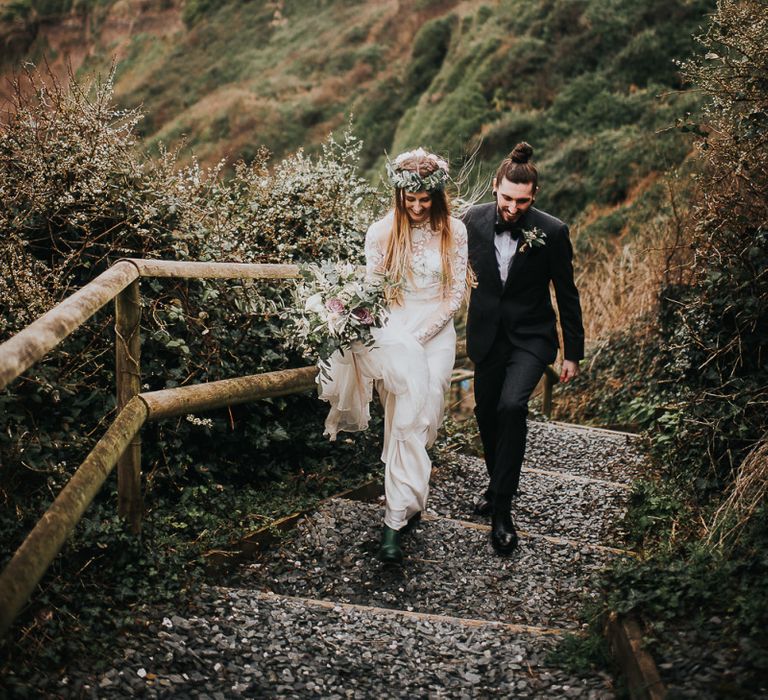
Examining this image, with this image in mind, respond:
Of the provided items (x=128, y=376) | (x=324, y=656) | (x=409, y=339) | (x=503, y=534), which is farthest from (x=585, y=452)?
(x=128, y=376)

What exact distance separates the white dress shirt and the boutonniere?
0.35 feet

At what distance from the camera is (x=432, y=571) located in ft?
14.2

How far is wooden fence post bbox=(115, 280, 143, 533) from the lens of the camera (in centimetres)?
358

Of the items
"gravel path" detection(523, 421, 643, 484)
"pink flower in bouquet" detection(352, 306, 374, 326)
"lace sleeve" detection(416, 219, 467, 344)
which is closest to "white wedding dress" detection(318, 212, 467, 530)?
"lace sleeve" detection(416, 219, 467, 344)

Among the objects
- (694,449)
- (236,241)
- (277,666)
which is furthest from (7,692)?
(694,449)

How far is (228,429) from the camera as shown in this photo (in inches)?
192

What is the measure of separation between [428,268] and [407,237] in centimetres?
21

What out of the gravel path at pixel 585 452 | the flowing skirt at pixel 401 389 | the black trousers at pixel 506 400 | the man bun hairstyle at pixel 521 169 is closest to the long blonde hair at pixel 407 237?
the flowing skirt at pixel 401 389

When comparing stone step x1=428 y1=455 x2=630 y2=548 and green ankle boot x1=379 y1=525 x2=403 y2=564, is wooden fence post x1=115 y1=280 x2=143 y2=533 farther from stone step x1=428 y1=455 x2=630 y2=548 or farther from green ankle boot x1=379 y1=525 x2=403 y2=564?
stone step x1=428 y1=455 x2=630 y2=548

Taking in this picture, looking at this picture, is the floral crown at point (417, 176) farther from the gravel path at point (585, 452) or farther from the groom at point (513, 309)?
the gravel path at point (585, 452)

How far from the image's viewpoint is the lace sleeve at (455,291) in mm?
4570

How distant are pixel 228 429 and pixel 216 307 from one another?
746 mm

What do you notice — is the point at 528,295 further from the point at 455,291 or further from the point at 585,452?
the point at 585,452

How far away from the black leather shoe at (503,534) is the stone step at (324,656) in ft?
2.97
